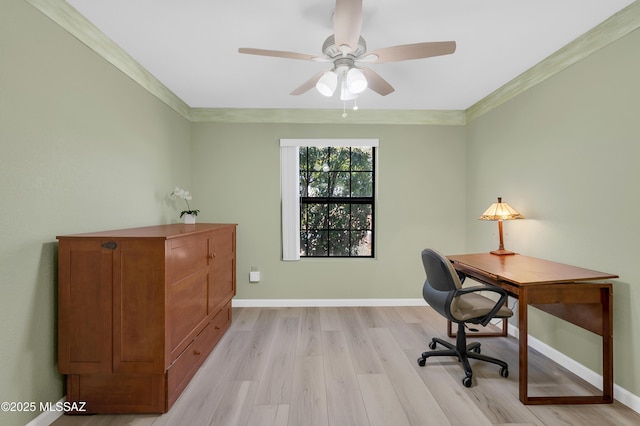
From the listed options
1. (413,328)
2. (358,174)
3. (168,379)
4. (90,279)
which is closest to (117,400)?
(168,379)

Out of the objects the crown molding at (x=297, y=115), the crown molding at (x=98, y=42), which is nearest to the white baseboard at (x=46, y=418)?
the crown molding at (x=98, y=42)

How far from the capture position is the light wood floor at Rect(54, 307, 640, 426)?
5.67ft

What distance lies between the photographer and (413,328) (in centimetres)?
300

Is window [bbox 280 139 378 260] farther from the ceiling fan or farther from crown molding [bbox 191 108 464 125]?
the ceiling fan

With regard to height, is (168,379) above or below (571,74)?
below

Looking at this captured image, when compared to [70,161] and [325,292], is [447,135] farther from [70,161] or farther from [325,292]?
[70,161]

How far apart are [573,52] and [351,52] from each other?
1736 mm

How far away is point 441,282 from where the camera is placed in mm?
2148

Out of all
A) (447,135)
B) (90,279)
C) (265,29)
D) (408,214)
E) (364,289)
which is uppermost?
(265,29)

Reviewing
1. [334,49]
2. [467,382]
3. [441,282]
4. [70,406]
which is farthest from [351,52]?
[70,406]

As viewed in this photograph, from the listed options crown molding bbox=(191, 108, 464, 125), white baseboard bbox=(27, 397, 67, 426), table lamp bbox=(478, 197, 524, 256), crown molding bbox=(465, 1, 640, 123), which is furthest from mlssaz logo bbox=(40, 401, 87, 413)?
crown molding bbox=(465, 1, 640, 123)

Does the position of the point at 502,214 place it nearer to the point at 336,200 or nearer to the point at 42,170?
the point at 336,200

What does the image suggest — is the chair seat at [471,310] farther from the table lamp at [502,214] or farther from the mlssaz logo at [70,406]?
the mlssaz logo at [70,406]

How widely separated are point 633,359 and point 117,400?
319 cm
